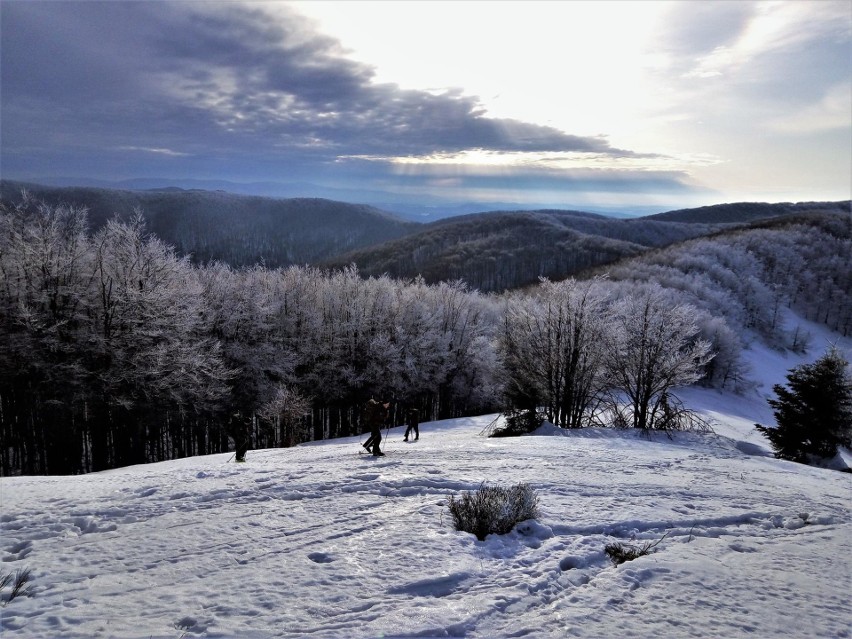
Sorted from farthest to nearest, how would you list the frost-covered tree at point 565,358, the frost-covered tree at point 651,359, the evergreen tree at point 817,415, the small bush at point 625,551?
the frost-covered tree at point 565,358 < the frost-covered tree at point 651,359 < the evergreen tree at point 817,415 < the small bush at point 625,551

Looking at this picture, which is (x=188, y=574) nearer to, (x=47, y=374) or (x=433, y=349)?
(x=47, y=374)

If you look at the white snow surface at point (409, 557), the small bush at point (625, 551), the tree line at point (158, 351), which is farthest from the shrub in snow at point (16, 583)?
the tree line at point (158, 351)

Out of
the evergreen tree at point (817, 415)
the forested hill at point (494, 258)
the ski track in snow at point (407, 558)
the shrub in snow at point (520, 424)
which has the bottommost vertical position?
the shrub in snow at point (520, 424)

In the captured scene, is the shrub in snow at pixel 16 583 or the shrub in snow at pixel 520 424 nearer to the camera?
the shrub in snow at pixel 16 583

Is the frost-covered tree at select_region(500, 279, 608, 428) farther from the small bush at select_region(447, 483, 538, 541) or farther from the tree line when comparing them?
the small bush at select_region(447, 483, 538, 541)

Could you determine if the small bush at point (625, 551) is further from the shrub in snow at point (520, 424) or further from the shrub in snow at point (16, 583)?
the shrub in snow at point (520, 424)

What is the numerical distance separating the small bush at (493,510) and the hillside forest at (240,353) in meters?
10.0

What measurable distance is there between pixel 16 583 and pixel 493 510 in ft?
22.9

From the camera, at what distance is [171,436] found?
3425 cm

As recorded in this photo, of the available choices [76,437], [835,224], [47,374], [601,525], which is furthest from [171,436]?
[835,224]

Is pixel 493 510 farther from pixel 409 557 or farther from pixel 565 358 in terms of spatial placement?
pixel 565 358

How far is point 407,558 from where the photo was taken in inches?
263

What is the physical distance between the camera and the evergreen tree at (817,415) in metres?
19.8

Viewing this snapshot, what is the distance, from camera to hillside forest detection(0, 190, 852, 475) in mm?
23656
